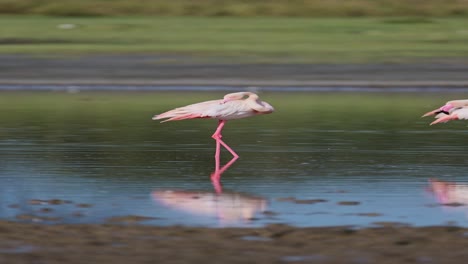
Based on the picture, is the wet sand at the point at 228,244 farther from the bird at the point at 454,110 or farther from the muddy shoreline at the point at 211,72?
the muddy shoreline at the point at 211,72

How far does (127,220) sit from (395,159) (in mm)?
4763

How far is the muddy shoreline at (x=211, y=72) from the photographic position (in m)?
25.1

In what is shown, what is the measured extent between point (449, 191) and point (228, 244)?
3.34m

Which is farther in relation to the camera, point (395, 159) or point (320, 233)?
point (395, 159)

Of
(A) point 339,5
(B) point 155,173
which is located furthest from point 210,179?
(A) point 339,5

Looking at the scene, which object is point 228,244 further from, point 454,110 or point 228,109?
point 454,110

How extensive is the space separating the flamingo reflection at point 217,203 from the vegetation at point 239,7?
39.8m

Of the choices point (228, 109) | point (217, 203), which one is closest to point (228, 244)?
point (217, 203)

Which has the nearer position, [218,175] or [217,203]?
[217,203]

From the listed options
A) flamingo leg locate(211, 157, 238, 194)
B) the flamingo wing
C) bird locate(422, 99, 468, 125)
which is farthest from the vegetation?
bird locate(422, 99, 468, 125)

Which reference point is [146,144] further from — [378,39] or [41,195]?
[378,39]

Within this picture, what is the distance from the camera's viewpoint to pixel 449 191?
10539 mm

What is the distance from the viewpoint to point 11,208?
31.1ft

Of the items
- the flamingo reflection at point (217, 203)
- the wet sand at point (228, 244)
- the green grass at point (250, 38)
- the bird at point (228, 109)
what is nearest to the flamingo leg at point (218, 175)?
the flamingo reflection at point (217, 203)
